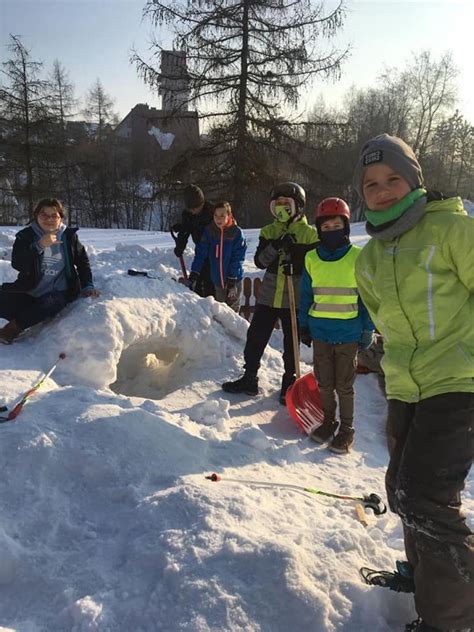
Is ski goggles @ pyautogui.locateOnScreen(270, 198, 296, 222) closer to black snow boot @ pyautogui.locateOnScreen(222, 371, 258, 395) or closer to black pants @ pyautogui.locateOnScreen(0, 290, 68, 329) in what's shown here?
black snow boot @ pyautogui.locateOnScreen(222, 371, 258, 395)

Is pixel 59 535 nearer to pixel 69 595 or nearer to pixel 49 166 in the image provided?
pixel 69 595

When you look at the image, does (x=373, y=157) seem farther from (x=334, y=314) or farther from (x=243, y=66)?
(x=243, y=66)

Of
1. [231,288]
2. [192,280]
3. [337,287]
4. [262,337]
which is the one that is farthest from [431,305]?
[192,280]

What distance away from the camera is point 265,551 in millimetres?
2125

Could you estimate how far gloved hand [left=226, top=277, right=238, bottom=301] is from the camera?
623cm

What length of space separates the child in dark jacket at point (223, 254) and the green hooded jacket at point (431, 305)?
13.1ft

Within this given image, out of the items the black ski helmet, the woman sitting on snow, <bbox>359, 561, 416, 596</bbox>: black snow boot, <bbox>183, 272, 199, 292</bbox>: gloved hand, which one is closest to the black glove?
<bbox>183, 272, 199, 292</bbox>: gloved hand

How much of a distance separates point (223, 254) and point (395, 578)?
447 centimetres

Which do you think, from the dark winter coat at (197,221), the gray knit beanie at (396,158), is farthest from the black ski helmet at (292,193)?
the gray knit beanie at (396,158)

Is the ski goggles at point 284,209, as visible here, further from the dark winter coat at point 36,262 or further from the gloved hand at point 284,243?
the dark winter coat at point 36,262

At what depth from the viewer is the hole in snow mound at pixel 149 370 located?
208 inches

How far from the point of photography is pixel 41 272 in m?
4.71

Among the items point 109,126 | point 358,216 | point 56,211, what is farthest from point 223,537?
point 109,126

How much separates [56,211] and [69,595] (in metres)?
3.61
